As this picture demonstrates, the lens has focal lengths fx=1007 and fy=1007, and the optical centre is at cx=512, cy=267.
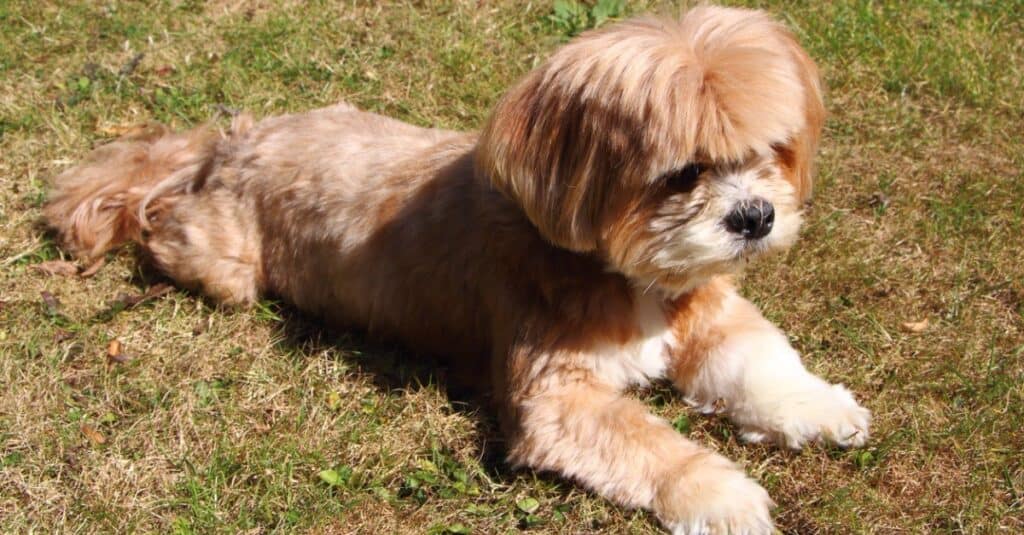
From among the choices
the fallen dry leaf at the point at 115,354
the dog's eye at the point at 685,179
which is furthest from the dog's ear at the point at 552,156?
the fallen dry leaf at the point at 115,354

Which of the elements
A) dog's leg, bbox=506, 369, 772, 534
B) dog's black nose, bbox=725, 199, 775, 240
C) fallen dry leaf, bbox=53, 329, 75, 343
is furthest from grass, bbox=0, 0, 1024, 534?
dog's black nose, bbox=725, 199, 775, 240

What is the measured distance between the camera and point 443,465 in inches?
159

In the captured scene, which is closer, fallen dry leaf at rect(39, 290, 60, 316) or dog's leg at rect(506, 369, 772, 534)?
dog's leg at rect(506, 369, 772, 534)

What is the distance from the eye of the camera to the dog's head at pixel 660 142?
3254 millimetres

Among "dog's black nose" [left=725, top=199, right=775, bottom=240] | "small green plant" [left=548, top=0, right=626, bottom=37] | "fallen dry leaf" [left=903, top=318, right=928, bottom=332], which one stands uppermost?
"dog's black nose" [left=725, top=199, right=775, bottom=240]

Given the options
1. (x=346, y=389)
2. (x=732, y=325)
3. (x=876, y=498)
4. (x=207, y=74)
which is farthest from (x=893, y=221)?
(x=207, y=74)

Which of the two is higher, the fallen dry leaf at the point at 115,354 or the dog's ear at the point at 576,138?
the dog's ear at the point at 576,138

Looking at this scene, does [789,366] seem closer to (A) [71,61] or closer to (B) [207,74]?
(B) [207,74]

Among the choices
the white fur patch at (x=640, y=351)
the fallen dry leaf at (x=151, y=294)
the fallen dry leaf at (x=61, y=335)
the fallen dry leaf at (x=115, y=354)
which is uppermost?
the white fur patch at (x=640, y=351)

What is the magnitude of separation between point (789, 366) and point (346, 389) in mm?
1890

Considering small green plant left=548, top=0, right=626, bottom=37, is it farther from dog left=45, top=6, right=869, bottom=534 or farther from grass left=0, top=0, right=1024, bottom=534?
dog left=45, top=6, right=869, bottom=534

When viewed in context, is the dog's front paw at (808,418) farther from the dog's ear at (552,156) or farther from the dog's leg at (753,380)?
the dog's ear at (552,156)

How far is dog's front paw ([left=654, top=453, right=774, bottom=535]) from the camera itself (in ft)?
11.3

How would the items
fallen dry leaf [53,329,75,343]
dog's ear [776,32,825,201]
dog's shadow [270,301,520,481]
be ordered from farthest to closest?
fallen dry leaf [53,329,75,343] < dog's shadow [270,301,520,481] < dog's ear [776,32,825,201]
